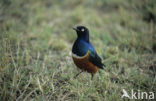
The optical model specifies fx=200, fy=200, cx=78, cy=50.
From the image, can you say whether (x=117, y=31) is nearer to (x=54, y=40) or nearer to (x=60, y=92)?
(x=54, y=40)

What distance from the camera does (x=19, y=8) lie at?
533 centimetres

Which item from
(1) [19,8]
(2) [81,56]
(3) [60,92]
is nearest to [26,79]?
(3) [60,92]

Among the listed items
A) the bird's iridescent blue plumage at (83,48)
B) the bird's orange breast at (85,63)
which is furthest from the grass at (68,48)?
the bird's iridescent blue plumage at (83,48)

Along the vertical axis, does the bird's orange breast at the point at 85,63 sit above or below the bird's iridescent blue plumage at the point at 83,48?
below

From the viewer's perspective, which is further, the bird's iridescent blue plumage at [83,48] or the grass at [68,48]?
the bird's iridescent blue plumage at [83,48]

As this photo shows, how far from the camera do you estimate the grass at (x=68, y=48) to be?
268 cm

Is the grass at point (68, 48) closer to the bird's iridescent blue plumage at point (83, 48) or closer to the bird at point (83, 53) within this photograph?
the bird at point (83, 53)

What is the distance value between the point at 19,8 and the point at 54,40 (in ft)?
5.82

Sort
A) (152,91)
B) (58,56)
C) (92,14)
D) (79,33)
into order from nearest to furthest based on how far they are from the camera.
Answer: (152,91)
(79,33)
(58,56)
(92,14)

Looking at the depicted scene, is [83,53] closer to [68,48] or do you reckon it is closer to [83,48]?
[83,48]

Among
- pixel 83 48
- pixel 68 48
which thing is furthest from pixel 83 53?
pixel 68 48

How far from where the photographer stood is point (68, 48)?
4.16 meters

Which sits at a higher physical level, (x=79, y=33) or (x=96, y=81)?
(x=79, y=33)

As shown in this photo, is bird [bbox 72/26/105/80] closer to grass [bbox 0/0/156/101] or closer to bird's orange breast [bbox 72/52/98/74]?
bird's orange breast [bbox 72/52/98/74]
